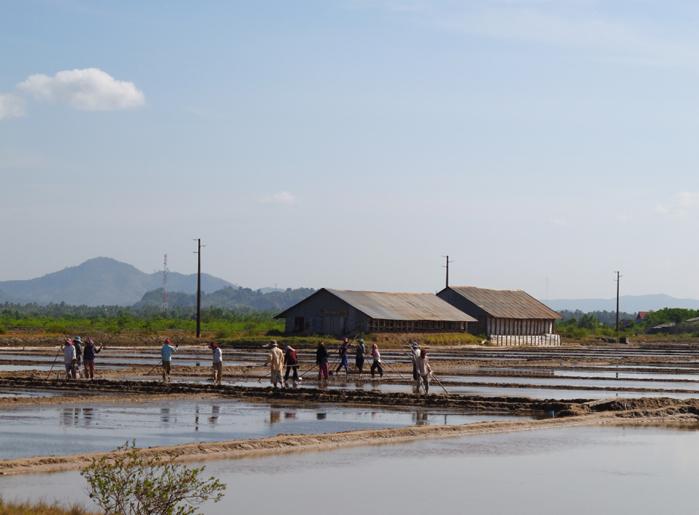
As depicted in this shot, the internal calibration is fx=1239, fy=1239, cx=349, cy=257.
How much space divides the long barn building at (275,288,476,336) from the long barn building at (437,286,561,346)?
13.9ft

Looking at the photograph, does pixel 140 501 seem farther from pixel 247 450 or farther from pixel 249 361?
pixel 249 361

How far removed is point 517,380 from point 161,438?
2085 centimetres

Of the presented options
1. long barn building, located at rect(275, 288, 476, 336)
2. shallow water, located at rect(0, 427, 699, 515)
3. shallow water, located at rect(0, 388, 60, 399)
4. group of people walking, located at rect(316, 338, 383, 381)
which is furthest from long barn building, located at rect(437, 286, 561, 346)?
shallow water, located at rect(0, 427, 699, 515)

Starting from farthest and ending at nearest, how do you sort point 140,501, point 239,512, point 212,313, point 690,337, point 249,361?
point 212,313 < point 690,337 < point 249,361 < point 239,512 < point 140,501

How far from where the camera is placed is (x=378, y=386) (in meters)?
34.2

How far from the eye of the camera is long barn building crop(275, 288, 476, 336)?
234 ft

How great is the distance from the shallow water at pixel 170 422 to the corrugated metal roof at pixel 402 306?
1726 inches

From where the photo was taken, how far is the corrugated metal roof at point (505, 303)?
83981 mm

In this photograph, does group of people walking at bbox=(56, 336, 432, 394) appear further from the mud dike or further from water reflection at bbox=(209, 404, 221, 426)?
water reflection at bbox=(209, 404, 221, 426)

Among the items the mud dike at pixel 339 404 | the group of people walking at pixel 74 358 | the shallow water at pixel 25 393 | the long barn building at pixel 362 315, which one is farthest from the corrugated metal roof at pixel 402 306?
the shallow water at pixel 25 393

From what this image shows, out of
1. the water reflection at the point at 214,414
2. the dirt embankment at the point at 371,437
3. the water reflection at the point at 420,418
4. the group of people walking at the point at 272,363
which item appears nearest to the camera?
the dirt embankment at the point at 371,437

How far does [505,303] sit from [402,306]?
1277 cm

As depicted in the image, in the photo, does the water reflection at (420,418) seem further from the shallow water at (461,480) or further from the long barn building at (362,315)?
the long barn building at (362,315)

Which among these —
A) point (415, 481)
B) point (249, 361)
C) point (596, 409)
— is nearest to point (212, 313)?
point (249, 361)
